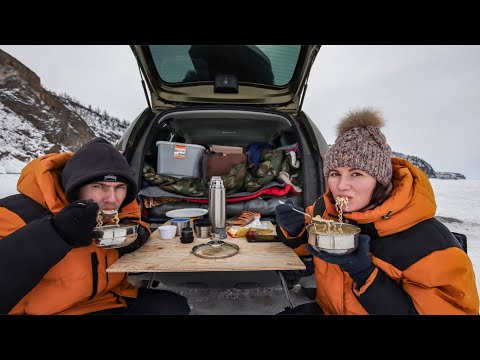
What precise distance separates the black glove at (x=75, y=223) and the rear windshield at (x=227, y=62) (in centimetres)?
224

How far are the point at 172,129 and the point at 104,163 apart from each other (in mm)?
2243

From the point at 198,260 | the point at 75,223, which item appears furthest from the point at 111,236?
the point at 198,260

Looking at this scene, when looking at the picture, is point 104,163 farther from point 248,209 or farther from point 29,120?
point 29,120

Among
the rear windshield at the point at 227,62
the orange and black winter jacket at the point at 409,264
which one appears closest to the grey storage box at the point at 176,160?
the rear windshield at the point at 227,62

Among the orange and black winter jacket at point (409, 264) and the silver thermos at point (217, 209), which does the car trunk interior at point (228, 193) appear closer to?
the silver thermos at point (217, 209)

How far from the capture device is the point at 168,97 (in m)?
3.11

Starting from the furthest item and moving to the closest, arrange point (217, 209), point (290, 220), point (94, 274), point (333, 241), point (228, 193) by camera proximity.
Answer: point (228, 193) < point (217, 209) < point (290, 220) < point (94, 274) < point (333, 241)

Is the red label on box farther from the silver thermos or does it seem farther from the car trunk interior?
the silver thermos

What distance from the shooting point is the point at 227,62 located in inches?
115

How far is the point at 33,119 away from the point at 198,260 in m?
21.7

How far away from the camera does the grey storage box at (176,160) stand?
281 cm

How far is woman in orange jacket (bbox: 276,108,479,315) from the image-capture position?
0.97 meters

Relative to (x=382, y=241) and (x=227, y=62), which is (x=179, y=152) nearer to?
(x=227, y=62)
